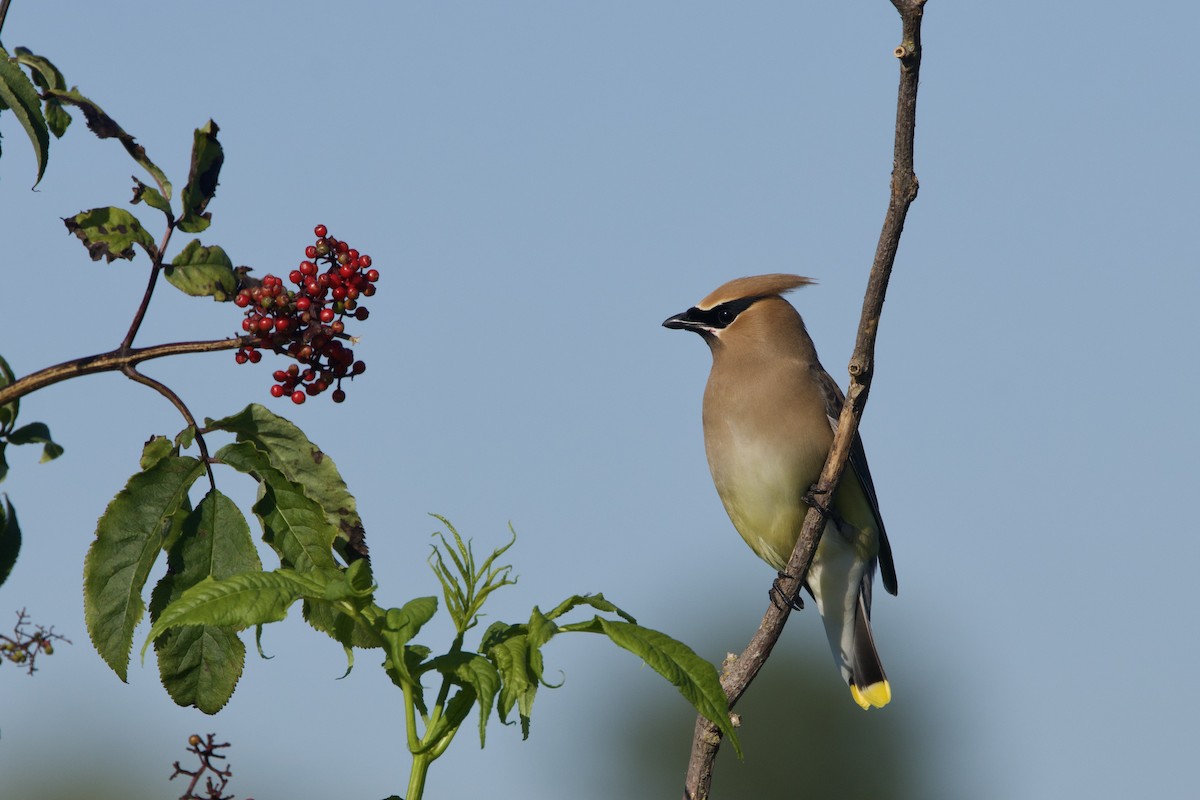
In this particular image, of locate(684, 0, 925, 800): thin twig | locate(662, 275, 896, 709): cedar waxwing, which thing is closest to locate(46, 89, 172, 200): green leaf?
locate(684, 0, 925, 800): thin twig

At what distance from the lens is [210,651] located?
211 centimetres

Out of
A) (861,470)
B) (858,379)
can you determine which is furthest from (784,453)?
(858,379)

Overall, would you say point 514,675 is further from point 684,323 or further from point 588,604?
point 684,323

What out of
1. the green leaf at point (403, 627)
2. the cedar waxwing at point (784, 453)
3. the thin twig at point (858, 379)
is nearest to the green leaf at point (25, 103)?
the green leaf at point (403, 627)

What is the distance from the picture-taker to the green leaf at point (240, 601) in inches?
65.1

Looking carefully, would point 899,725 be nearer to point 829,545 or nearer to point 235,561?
point 829,545

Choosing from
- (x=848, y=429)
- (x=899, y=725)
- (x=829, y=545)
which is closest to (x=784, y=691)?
(x=899, y=725)

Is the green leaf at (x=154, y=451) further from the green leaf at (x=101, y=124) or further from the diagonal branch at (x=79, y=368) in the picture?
the green leaf at (x=101, y=124)

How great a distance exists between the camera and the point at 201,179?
2172 mm

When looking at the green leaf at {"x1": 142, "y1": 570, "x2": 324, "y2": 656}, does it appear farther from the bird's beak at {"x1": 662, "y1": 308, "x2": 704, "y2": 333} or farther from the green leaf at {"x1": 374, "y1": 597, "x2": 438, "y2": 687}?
the bird's beak at {"x1": 662, "y1": 308, "x2": 704, "y2": 333}

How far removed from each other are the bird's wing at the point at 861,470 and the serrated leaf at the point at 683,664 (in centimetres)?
319

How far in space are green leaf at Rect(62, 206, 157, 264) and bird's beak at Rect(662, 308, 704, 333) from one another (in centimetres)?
353

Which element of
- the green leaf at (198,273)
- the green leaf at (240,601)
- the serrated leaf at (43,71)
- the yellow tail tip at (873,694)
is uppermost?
the serrated leaf at (43,71)

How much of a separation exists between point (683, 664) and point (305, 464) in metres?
0.71
